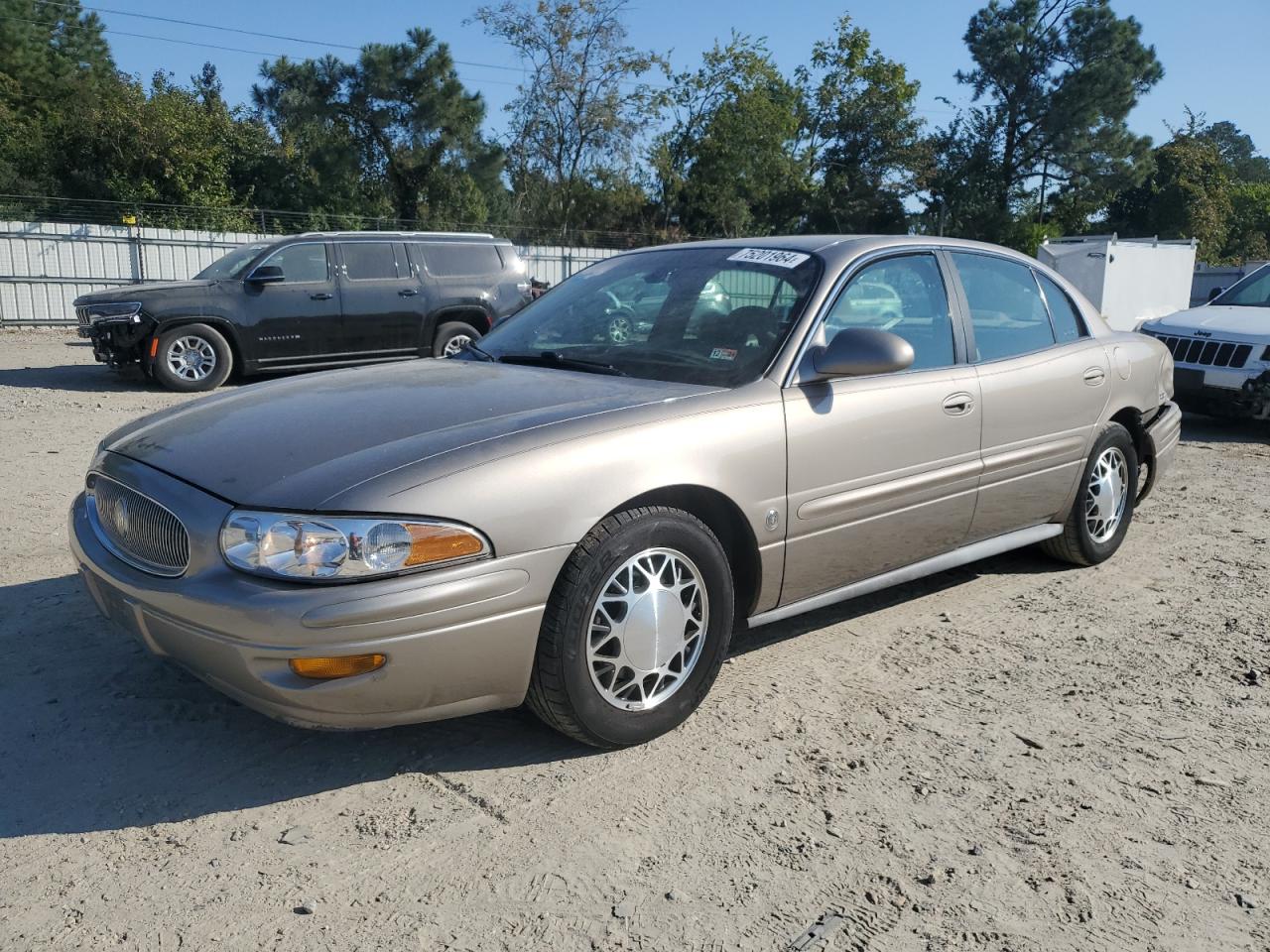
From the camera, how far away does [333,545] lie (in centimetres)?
261

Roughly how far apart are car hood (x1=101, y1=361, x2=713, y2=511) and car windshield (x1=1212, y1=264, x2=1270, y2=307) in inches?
354

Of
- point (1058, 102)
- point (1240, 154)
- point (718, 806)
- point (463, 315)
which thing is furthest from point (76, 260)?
point (1240, 154)

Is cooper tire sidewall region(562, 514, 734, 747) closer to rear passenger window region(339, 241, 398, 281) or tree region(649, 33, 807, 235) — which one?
rear passenger window region(339, 241, 398, 281)

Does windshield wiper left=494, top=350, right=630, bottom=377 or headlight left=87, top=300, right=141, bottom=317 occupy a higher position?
headlight left=87, top=300, right=141, bottom=317

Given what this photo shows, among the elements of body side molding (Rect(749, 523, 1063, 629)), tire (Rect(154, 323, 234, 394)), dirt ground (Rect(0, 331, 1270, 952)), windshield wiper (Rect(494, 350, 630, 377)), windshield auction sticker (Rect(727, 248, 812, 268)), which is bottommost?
dirt ground (Rect(0, 331, 1270, 952))

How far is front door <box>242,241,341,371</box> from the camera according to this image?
11.6 meters

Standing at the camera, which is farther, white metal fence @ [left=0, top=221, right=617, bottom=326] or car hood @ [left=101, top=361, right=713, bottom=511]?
white metal fence @ [left=0, top=221, right=617, bottom=326]

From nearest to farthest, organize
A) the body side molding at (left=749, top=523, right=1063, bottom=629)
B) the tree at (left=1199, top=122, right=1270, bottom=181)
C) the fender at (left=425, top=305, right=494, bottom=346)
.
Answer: the body side molding at (left=749, top=523, right=1063, bottom=629) → the fender at (left=425, top=305, right=494, bottom=346) → the tree at (left=1199, top=122, right=1270, bottom=181)

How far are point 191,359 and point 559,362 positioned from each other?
8.76 meters

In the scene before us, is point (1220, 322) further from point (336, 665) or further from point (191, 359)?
point (191, 359)

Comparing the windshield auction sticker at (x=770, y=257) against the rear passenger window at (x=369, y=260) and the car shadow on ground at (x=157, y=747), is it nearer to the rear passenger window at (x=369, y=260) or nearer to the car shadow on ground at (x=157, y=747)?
the car shadow on ground at (x=157, y=747)

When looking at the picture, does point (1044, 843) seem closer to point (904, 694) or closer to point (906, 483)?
point (904, 694)

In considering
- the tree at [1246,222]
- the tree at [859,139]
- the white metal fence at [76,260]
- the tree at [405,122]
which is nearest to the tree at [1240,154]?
the tree at [1246,222]

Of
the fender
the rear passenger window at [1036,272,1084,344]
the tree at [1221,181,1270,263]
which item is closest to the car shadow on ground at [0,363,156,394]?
the fender
